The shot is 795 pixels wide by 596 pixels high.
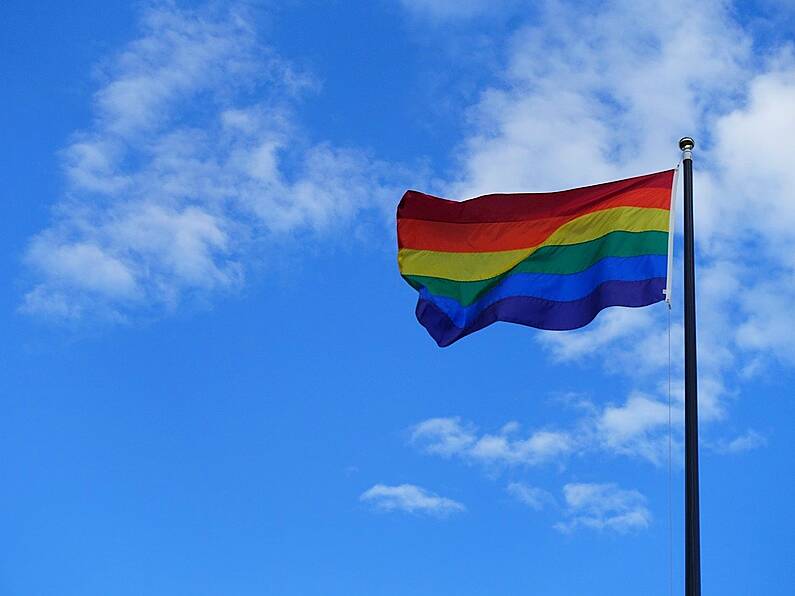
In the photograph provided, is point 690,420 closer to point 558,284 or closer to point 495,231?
point 558,284

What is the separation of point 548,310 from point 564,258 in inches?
32.1

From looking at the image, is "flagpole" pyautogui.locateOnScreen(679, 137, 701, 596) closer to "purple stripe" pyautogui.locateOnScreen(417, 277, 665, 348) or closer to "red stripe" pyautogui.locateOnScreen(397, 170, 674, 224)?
"purple stripe" pyautogui.locateOnScreen(417, 277, 665, 348)

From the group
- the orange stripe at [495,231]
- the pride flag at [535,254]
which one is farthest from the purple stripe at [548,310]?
the orange stripe at [495,231]

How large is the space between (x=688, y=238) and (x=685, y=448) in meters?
2.77

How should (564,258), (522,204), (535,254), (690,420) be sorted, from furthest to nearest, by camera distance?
(522,204) < (535,254) < (564,258) < (690,420)

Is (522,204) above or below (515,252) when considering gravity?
above

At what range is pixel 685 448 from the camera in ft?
38.9

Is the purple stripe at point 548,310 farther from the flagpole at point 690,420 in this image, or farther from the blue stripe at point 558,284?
the flagpole at point 690,420

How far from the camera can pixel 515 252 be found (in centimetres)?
1623

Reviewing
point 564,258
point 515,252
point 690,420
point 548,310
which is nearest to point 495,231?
point 515,252

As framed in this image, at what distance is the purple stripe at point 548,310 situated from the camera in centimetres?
1459

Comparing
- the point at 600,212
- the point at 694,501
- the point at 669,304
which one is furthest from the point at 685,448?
the point at 600,212

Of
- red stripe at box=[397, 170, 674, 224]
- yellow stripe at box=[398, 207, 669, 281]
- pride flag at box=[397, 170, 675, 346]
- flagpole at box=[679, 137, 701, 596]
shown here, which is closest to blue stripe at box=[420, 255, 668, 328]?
pride flag at box=[397, 170, 675, 346]

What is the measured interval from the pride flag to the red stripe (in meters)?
0.01
